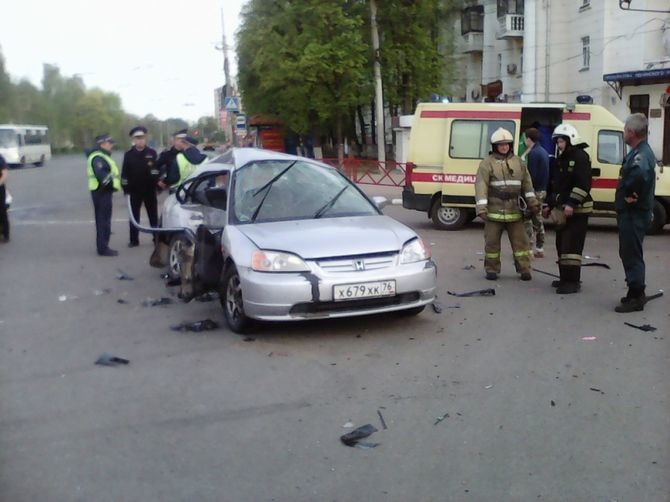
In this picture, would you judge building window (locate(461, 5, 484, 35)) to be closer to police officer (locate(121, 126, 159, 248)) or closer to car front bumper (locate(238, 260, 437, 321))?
police officer (locate(121, 126, 159, 248))

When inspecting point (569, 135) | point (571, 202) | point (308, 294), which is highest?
point (569, 135)

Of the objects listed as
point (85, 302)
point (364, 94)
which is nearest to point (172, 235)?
point (85, 302)

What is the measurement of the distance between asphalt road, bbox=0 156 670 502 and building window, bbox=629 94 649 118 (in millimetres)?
24677

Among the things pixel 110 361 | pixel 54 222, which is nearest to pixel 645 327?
pixel 110 361

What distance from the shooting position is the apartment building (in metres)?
30.3

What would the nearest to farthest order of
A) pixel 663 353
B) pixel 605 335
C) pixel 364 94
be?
pixel 663 353, pixel 605 335, pixel 364 94

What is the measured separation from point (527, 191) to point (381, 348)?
347 cm

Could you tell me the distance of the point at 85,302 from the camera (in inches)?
332

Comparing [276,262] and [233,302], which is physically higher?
[276,262]

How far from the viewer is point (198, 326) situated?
709cm

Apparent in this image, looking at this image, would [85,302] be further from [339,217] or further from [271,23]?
[271,23]

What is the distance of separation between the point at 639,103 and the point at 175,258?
26.8 metres

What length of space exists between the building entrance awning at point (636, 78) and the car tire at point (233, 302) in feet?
84.9

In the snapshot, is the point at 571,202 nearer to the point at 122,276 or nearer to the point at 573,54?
the point at 122,276
